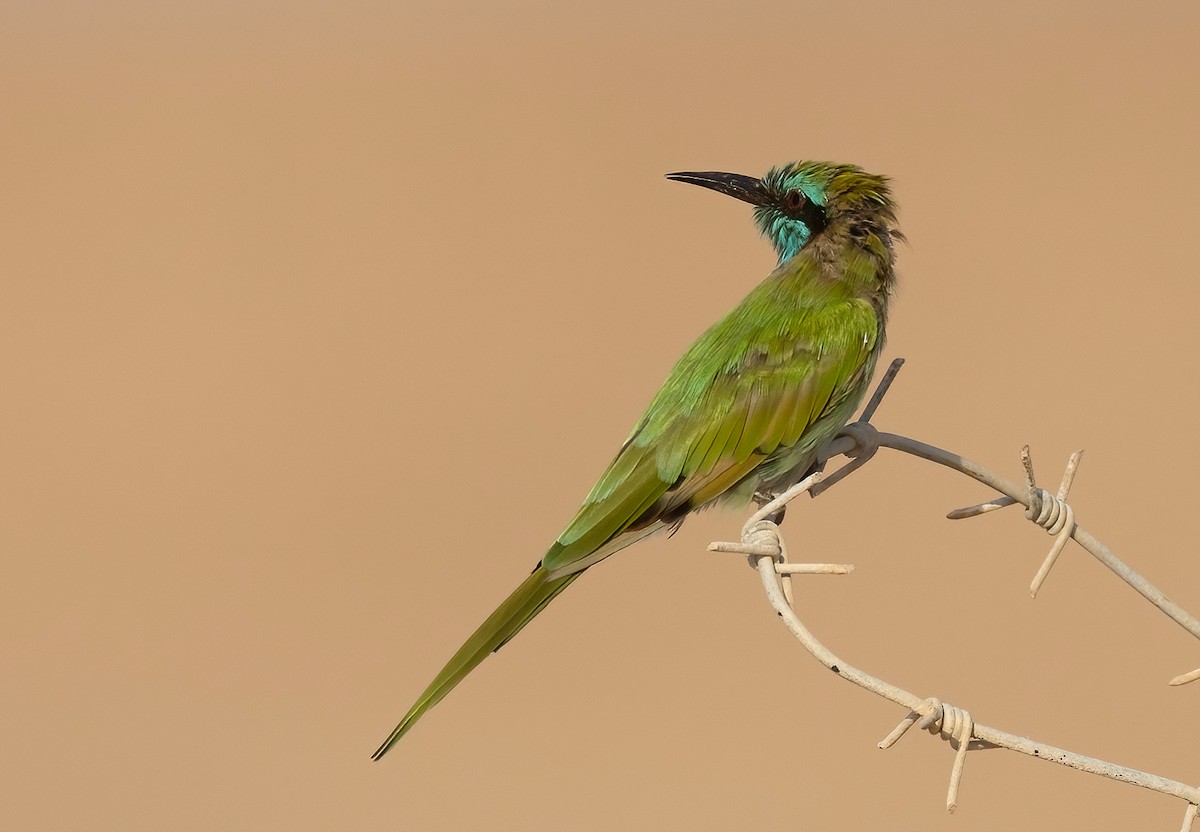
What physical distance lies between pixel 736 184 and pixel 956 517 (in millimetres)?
1447

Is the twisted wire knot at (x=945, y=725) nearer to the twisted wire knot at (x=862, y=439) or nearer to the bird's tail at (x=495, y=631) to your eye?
the twisted wire knot at (x=862, y=439)

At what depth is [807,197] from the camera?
288cm

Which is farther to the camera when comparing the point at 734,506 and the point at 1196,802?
the point at 734,506

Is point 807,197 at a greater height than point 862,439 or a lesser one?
greater

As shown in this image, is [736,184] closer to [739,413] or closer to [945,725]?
[739,413]

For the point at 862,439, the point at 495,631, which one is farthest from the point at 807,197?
the point at 495,631

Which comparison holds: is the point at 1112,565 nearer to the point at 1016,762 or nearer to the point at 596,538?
the point at 596,538

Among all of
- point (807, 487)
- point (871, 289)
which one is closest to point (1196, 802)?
point (807, 487)

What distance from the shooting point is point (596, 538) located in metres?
2.35

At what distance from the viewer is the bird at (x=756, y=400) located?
2.38 meters

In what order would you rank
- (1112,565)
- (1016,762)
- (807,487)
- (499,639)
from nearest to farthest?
1. (1112,565)
2. (807,487)
3. (499,639)
4. (1016,762)

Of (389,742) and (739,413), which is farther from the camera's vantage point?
(739,413)

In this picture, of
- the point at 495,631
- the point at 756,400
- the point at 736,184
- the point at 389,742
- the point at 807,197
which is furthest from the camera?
the point at 736,184

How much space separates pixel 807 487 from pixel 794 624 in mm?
323
